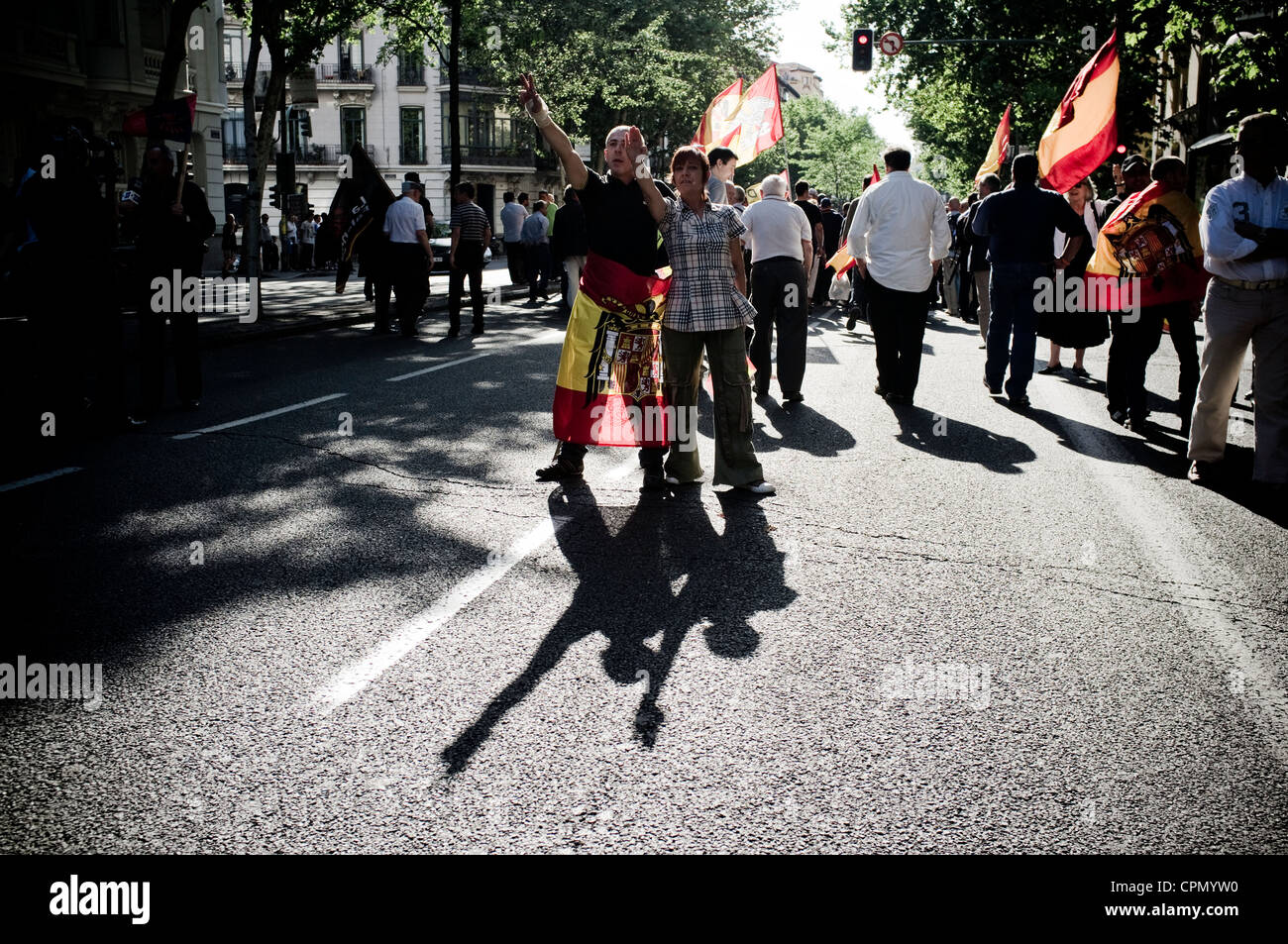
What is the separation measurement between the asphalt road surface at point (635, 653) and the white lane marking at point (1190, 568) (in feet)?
0.07

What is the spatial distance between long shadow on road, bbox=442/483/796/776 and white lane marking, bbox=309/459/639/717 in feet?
0.52

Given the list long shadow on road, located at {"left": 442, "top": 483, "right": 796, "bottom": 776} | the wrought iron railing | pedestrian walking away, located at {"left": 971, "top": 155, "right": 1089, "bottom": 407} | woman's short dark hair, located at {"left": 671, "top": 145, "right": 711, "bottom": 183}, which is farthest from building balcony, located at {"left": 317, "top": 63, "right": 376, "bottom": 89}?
long shadow on road, located at {"left": 442, "top": 483, "right": 796, "bottom": 776}

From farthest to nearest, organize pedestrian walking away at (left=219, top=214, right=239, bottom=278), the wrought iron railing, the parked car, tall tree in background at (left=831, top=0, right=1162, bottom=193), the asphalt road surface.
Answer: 1. the wrought iron railing
2. the parked car
3. pedestrian walking away at (left=219, top=214, right=239, bottom=278)
4. tall tree in background at (left=831, top=0, right=1162, bottom=193)
5. the asphalt road surface

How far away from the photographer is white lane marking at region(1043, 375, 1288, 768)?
4055 millimetres

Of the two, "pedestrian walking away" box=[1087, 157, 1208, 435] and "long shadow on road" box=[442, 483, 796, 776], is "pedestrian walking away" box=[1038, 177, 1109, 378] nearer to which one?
"pedestrian walking away" box=[1087, 157, 1208, 435]

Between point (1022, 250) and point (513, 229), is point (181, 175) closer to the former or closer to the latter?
point (1022, 250)

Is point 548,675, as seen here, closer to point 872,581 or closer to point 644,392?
point 872,581

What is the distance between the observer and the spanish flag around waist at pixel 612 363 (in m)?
6.93

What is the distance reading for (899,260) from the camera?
10.4 metres

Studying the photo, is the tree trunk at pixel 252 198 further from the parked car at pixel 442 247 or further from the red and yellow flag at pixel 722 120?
the parked car at pixel 442 247

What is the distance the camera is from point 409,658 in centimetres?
434

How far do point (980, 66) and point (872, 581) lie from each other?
3386 cm

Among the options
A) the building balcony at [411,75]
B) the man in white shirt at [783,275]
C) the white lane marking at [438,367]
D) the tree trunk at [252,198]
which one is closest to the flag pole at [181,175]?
the white lane marking at [438,367]
